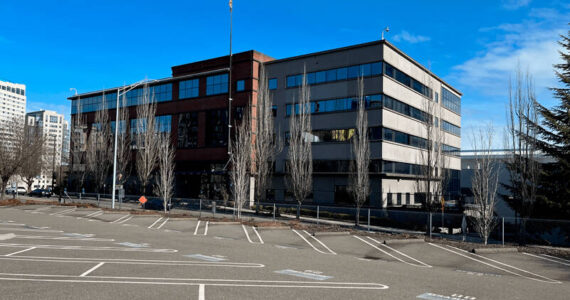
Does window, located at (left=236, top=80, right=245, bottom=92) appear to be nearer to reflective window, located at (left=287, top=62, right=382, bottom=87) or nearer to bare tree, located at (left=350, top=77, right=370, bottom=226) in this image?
reflective window, located at (left=287, top=62, right=382, bottom=87)

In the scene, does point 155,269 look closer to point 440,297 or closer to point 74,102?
point 440,297

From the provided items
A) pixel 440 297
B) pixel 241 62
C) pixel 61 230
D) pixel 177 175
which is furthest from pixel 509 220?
pixel 177 175

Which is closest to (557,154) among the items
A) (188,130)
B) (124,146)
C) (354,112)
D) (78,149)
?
(354,112)

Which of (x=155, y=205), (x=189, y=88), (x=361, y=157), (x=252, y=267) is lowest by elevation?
(x=155, y=205)

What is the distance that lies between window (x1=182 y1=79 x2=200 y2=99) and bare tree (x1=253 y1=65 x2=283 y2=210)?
1026cm

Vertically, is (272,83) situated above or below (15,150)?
above

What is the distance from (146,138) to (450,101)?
135 ft

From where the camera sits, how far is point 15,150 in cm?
4878

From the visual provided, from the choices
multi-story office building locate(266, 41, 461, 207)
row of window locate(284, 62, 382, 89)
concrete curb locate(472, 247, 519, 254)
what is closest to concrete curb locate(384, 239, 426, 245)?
concrete curb locate(472, 247, 519, 254)

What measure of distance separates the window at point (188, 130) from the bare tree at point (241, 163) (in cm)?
750

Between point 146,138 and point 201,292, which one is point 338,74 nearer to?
point 146,138

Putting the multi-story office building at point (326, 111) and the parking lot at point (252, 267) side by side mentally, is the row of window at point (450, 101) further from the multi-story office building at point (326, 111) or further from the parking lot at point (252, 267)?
the parking lot at point (252, 267)

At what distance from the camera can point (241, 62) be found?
50.1m

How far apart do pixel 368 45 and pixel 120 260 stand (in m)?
34.0
